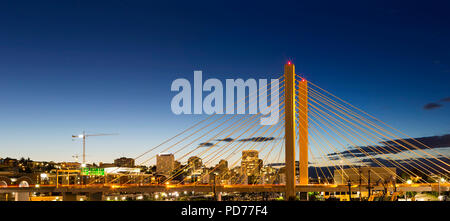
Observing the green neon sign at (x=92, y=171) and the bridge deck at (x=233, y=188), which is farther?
the green neon sign at (x=92, y=171)

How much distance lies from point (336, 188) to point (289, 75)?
13.0m

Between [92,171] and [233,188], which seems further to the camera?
[92,171]

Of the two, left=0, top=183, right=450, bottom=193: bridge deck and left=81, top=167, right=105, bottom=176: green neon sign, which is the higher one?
left=81, top=167, right=105, bottom=176: green neon sign

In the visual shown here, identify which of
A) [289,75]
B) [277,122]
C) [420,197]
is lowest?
[420,197]

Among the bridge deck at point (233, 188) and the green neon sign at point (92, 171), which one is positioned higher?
the green neon sign at point (92, 171)

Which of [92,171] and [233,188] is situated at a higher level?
[92,171]

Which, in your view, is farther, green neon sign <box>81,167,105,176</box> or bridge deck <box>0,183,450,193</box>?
green neon sign <box>81,167,105,176</box>

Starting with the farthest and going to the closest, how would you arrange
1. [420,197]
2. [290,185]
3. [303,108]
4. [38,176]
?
1. [38,176]
2. [420,197]
3. [303,108]
4. [290,185]
